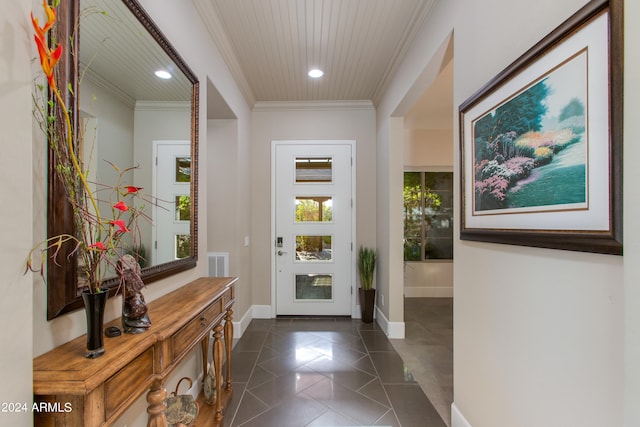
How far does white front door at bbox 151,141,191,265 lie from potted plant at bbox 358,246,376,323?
7.73 feet

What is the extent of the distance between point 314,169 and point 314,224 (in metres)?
0.74

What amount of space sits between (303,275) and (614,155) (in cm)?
345

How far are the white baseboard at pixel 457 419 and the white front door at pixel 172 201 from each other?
1931 millimetres

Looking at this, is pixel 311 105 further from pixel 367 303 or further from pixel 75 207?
pixel 75 207

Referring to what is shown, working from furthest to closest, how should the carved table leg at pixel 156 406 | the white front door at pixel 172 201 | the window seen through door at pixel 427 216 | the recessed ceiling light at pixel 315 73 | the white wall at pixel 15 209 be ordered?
the window seen through door at pixel 427 216, the recessed ceiling light at pixel 315 73, the white front door at pixel 172 201, the carved table leg at pixel 156 406, the white wall at pixel 15 209

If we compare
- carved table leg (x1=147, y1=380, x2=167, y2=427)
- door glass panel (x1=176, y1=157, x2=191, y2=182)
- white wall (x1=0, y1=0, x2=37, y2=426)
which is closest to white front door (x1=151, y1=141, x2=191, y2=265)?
door glass panel (x1=176, y1=157, x2=191, y2=182)

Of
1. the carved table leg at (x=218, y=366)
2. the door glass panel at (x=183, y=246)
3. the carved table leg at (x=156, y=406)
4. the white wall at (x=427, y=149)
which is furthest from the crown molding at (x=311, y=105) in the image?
the carved table leg at (x=156, y=406)

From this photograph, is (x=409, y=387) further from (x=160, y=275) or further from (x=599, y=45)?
(x=599, y=45)

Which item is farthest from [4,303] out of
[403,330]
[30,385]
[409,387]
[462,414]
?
[403,330]

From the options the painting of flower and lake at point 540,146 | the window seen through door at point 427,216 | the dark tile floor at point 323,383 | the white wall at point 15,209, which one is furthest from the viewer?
the window seen through door at point 427,216

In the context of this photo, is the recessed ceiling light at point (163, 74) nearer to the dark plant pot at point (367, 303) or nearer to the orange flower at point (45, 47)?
the orange flower at point (45, 47)

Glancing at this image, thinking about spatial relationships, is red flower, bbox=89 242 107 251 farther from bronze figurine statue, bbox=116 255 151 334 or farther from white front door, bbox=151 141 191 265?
white front door, bbox=151 141 191 265

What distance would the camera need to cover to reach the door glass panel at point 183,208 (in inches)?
71.2

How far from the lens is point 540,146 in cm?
110
